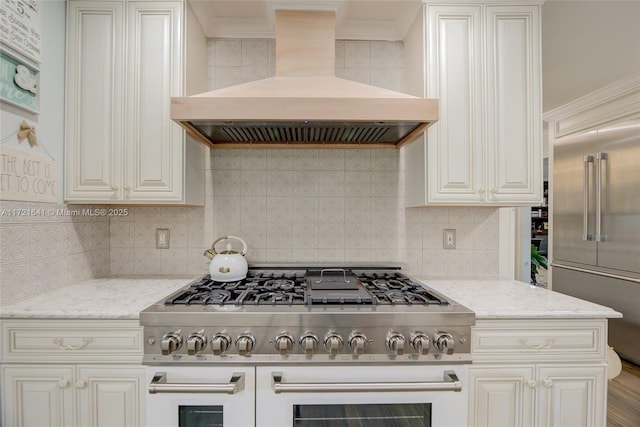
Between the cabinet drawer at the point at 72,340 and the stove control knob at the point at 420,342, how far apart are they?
3.50 feet

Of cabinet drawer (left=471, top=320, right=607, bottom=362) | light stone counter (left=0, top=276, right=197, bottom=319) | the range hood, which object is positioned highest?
the range hood

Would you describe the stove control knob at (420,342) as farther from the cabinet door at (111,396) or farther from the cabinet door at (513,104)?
the cabinet door at (111,396)

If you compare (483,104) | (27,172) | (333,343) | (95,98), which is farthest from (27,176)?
(483,104)

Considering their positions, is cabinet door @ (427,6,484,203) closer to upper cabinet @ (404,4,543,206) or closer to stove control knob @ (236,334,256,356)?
upper cabinet @ (404,4,543,206)

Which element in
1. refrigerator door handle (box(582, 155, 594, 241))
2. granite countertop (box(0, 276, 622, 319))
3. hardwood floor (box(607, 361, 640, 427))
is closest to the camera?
granite countertop (box(0, 276, 622, 319))

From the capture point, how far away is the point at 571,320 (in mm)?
1325

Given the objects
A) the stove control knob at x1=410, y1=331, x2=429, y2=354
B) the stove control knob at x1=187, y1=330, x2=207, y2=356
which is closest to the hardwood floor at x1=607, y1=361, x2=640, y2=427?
the stove control knob at x1=410, y1=331, x2=429, y2=354

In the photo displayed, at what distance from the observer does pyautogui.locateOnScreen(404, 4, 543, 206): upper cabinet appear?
1.67 metres

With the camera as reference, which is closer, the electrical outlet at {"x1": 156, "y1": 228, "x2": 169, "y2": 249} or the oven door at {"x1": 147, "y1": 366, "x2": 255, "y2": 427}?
the oven door at {"x1": 147, "y1": 366, "x2": 255, "y2": 427}

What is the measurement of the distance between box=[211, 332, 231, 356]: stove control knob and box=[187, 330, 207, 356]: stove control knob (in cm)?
4

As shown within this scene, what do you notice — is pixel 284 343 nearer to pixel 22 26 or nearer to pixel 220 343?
pixel 220 343

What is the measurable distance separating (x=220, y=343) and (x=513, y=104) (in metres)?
1.76

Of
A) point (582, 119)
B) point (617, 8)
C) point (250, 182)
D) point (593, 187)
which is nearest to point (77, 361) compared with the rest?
point (250, 182)

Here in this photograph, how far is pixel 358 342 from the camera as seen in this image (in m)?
1.24
